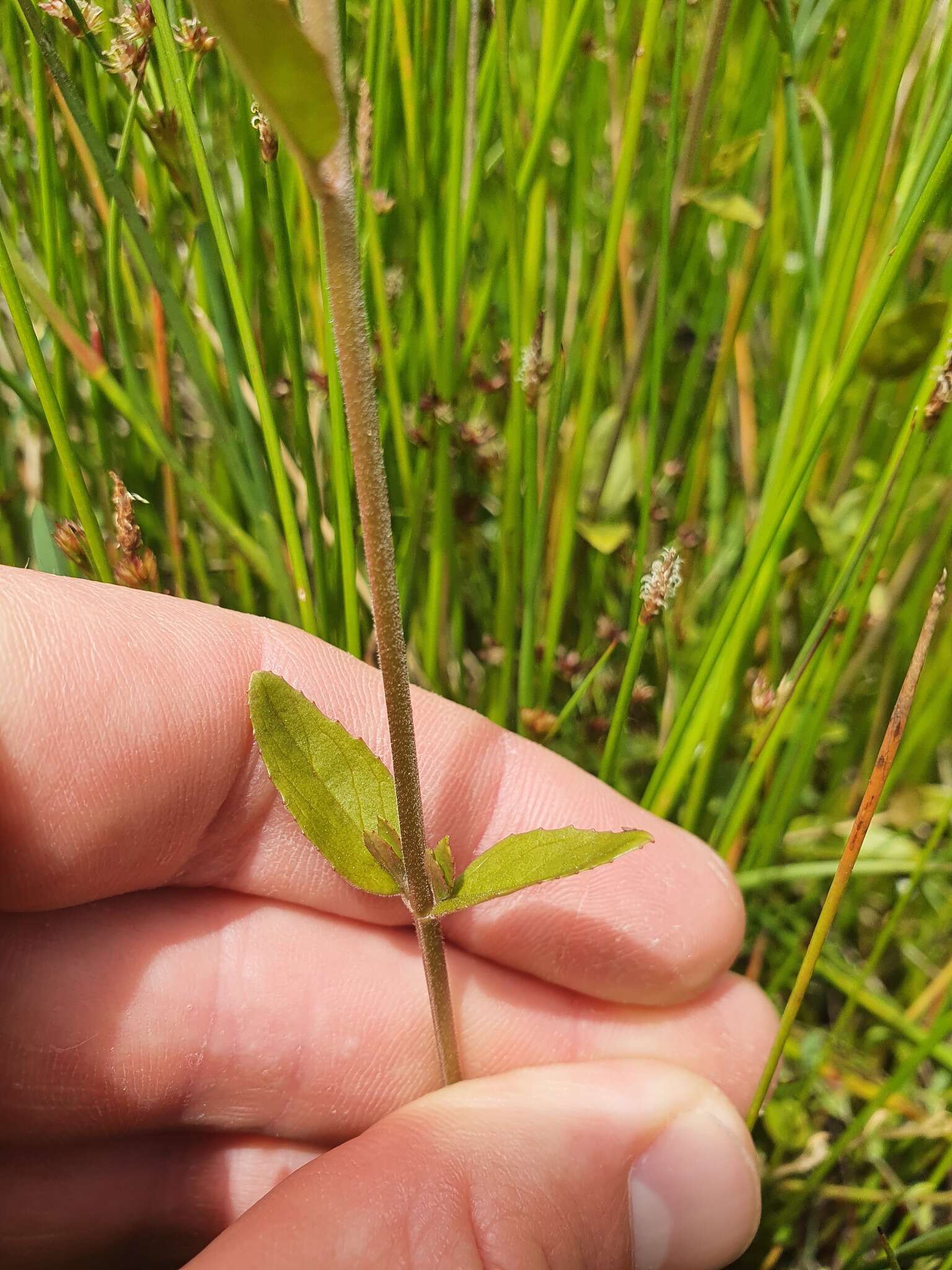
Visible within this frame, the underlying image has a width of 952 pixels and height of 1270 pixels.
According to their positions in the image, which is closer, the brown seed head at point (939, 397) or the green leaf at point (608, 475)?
the brown seed head at point (939, 397)

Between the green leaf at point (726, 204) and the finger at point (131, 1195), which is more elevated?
the green leaf at point (726, 204)

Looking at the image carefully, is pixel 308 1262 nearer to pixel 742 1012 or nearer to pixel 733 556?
pixel 742 1012

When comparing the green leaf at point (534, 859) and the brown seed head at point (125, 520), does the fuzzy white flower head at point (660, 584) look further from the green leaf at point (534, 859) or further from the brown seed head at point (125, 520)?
the brown seed head at point (125, 520)

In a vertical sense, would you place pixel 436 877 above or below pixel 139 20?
below

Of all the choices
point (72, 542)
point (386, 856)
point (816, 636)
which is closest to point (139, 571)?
point (72, 542)

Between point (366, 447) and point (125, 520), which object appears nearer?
point (366, 447)

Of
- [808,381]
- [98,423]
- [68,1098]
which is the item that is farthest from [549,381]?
[68,1098]

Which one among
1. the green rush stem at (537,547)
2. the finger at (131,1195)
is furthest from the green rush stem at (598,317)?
the finger at (131,1195)

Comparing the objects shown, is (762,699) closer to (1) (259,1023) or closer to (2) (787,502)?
(2) (787,502)
